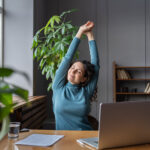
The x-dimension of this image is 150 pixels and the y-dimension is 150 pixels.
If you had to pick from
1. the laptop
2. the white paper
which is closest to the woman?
the white paper

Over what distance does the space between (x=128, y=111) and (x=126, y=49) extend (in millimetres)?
4197

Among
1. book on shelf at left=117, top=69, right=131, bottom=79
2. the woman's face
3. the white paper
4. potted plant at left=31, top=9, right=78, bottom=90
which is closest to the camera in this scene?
the white paper

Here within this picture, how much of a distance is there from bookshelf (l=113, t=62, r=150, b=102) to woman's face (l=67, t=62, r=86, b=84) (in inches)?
124

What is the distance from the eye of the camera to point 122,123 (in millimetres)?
1195

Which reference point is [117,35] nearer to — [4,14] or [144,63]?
[144,63]

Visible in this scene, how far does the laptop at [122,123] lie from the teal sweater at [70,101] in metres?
0.62

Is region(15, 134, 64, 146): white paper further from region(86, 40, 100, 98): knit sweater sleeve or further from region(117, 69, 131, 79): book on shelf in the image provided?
region(117, 69, 131, 79): book on shelf

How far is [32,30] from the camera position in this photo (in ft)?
13.3

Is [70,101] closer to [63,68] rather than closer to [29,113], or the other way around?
[63,68]


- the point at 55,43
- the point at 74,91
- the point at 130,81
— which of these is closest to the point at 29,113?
the point at 55,43

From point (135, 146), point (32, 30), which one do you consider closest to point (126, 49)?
point (32, 30)

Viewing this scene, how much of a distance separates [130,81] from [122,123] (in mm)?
4105

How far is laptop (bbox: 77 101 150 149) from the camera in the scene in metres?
1.16

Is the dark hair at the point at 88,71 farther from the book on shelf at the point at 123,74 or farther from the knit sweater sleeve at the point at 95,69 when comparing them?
the book on shelf at the point at 123,74
